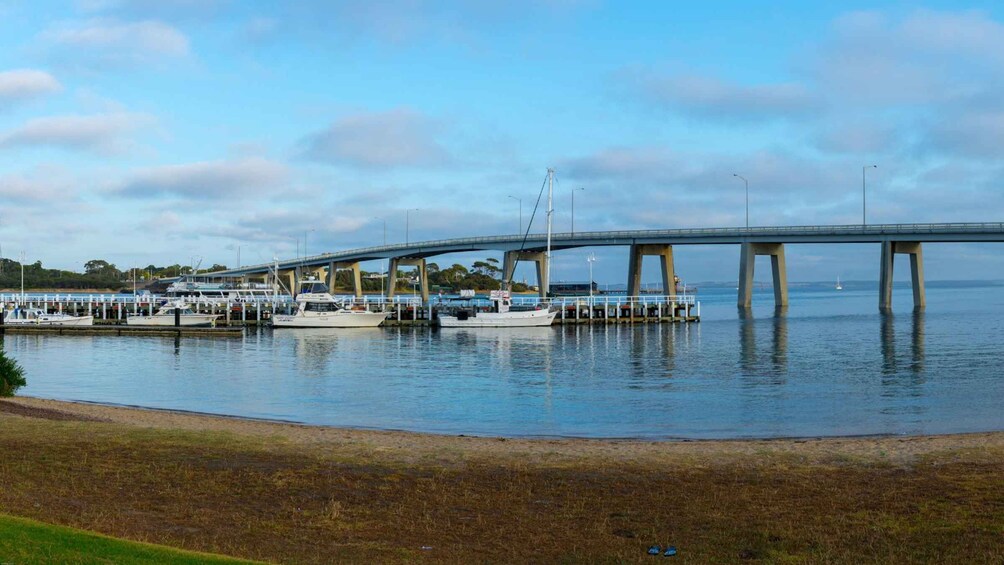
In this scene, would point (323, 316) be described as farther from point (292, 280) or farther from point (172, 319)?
point (292, 280)

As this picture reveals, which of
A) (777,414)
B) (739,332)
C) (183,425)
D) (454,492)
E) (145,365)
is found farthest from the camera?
(739,332)

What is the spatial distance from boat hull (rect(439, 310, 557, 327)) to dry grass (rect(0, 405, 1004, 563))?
61.0 metres

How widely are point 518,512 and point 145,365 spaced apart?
38552 millimetres

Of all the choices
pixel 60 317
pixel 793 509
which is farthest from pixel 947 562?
pixel 60 317

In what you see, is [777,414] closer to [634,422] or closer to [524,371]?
[634,422]

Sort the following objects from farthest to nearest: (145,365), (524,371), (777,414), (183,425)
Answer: (145,365) → (524,371) → (777,414) → (183,425)

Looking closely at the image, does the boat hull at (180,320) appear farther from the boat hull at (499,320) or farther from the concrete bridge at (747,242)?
the concrete bridge at (747,242)

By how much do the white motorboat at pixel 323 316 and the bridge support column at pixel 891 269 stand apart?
2456 inches

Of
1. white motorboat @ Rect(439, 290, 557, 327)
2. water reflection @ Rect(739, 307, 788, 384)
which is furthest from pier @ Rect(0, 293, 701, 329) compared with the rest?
water reflection @ Rect(739, 307, 788, 384)

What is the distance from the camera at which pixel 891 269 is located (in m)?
106

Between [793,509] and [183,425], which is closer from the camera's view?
[793,509]

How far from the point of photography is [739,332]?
2960 inches

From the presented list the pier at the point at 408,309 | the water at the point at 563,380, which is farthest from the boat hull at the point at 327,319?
the water at the point at 563,380

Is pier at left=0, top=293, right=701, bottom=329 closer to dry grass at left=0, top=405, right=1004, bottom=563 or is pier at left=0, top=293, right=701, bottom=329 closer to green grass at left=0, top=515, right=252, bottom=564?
dry grass at left=0, top=405, right=1004, bottom=563
